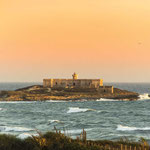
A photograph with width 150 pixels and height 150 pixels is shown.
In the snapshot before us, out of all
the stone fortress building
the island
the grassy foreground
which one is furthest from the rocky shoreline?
the grassy foreground

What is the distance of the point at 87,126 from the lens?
56.2 metres

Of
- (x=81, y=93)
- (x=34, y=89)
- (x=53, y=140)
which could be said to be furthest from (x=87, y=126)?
(x=34, y=89)

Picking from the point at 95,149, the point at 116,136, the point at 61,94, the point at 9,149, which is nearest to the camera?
the point at 95,149

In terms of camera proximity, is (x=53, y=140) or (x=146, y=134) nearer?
(x=53, y=140)

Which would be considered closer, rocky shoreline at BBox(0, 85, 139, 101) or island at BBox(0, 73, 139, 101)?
rocky shoreline at BBox(0, 85, 139, 101)

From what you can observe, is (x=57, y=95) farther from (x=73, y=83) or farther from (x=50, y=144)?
(x=50, y=144)

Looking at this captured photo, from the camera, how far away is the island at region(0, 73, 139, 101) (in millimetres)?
132375

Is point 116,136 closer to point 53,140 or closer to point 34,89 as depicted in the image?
point 53,140

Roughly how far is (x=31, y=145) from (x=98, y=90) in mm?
118860

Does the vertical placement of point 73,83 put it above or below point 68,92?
above

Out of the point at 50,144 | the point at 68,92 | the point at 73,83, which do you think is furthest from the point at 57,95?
the point at 50,144

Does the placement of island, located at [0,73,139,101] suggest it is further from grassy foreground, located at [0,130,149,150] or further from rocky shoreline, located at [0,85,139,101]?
grassy foreground, located at [0,130,149,150]

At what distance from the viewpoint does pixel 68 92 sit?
140875 mm

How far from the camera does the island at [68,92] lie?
5212 inches
